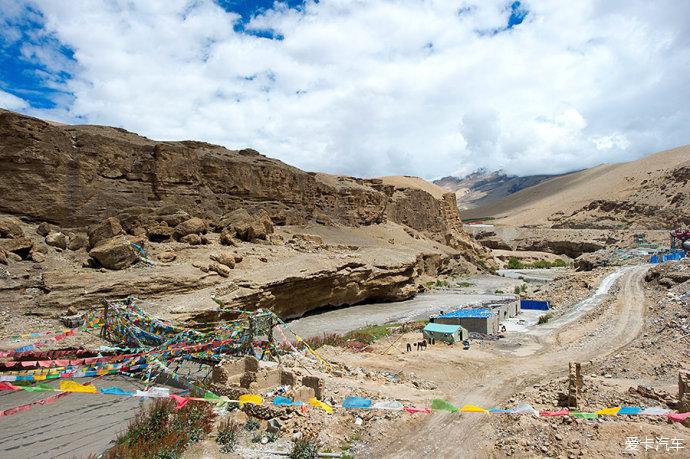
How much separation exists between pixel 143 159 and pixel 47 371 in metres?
14.7

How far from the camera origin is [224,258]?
63.3 feet

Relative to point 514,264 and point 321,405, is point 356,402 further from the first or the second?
point 514,264

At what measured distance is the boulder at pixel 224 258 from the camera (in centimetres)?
1912

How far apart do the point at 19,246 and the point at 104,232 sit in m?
2.97

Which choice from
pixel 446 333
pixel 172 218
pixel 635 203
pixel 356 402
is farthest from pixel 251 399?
pixel 635 203

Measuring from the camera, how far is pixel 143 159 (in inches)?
875

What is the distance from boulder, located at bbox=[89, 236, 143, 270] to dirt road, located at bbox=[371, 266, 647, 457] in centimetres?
1237

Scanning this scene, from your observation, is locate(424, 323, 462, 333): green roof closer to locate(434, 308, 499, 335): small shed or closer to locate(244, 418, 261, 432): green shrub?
locate(434, 308, 499, 335): small shed

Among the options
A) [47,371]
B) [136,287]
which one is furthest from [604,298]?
[47,371]

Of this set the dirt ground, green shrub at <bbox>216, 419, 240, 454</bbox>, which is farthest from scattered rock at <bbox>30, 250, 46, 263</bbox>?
green shrub at <bbox>216, 419, 240, 454</bbox>

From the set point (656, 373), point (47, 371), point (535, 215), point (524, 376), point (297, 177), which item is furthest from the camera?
point (535, 215)

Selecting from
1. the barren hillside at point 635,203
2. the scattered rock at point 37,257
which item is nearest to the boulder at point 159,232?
the scattered rock at point 37,257

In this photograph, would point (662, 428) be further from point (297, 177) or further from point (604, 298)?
point (297, 177)

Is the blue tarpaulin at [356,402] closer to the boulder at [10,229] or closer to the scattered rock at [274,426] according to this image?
the scattered rock at [274,426]
